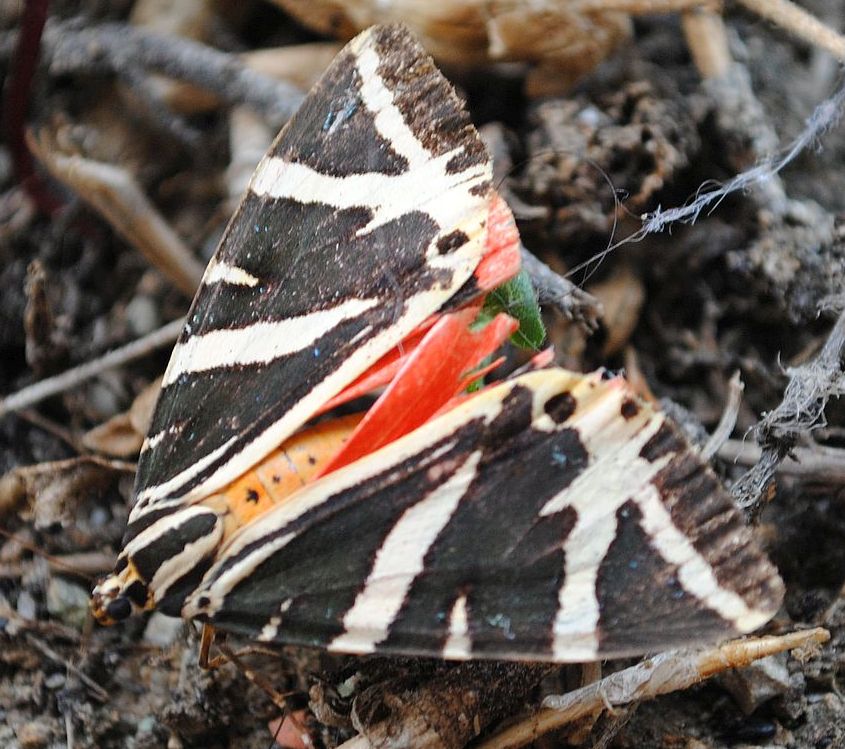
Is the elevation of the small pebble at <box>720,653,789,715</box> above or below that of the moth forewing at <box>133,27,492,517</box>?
below

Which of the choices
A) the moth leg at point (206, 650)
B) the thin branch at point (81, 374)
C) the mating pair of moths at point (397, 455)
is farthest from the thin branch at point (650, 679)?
the thin branch at point (81, 374)

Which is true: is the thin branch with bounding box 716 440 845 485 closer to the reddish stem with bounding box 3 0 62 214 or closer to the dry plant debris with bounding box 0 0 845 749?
the dry plant debris with bounding box 0 0 845 749

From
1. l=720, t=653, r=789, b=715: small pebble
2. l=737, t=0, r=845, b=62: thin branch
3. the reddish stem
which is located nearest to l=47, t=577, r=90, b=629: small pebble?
the reddish stem

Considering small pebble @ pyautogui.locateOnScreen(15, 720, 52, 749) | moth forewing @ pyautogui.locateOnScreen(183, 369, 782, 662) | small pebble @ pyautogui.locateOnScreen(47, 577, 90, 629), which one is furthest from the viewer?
small pebble @ pyautogui.locateOnScreen(47, 577, 90, 629)

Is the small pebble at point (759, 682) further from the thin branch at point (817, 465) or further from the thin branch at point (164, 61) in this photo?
the thin branch at point (164, 61)

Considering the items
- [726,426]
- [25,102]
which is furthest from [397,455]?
[25,102]

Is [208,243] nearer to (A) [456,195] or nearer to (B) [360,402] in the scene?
(B) [360,402]

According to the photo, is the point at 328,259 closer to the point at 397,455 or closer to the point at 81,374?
the point at 397,455
